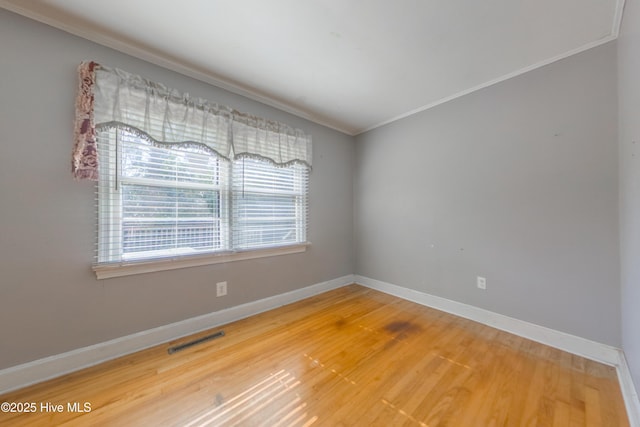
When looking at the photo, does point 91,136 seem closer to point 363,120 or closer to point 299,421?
A: point 299,421

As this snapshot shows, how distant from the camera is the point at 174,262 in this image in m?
1.97

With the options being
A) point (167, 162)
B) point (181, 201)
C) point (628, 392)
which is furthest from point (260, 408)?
point (628, 392)

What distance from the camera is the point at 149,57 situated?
1859mm

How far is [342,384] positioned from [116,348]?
1674 millimetres

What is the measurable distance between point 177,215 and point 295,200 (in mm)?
1302

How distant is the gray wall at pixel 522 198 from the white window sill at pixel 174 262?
5.66ft

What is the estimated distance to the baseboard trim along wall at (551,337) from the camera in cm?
134

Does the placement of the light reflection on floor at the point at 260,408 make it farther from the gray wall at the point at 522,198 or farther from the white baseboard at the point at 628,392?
the gray wall at the point at 522,198

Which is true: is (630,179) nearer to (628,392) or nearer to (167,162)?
(628,392)

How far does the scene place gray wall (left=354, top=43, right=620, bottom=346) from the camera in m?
1.71

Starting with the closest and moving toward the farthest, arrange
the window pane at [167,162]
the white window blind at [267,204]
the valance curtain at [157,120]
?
1. the valance curtain at [157,120]
2. the window pane at [167,162]
3. the white window blind at [267,204]

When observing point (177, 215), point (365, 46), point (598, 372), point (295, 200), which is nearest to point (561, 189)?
point (598, 372)

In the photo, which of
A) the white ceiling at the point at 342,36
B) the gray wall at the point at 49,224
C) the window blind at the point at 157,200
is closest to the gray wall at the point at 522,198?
the white ceiling at the point at 342,36

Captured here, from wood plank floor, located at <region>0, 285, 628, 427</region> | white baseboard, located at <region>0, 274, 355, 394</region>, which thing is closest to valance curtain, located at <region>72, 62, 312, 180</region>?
white baseboard, located at <region>0, 274, 355, 394</region>
